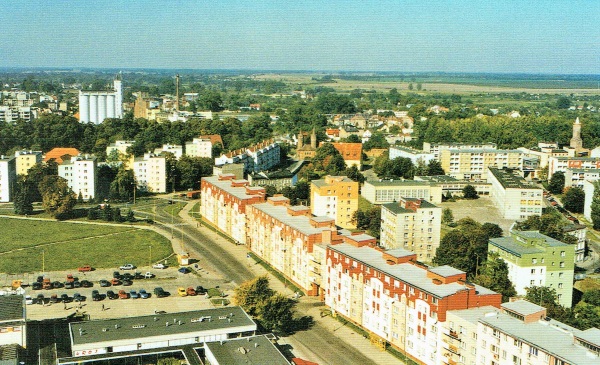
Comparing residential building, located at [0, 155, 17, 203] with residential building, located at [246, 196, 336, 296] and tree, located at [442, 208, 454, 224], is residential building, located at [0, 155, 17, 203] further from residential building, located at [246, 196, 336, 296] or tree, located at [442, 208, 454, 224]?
tree, located at [442, 208, 454, 224]

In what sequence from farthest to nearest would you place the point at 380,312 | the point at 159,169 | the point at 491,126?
the point at 491,126, the point at 159,169, the point at 380,312

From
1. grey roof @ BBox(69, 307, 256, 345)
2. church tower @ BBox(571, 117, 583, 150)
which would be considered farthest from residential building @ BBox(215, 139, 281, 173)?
church tower @ BBox(571, 117, 583, 150)

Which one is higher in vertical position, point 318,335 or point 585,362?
point 585,362

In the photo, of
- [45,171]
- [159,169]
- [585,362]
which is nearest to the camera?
[585,362]

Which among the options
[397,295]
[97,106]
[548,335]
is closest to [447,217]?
[397,295]

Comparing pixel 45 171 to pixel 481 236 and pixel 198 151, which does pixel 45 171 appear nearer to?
pixel 198 151

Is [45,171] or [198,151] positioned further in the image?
[198,151]

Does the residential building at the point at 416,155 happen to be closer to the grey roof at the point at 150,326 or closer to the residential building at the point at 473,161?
the residential building at the point at 473,161

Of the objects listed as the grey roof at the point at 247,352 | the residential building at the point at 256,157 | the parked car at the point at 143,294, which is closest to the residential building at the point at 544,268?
the grey roof at the point at 247,352

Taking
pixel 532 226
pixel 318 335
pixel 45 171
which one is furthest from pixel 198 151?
pixel 318 335
